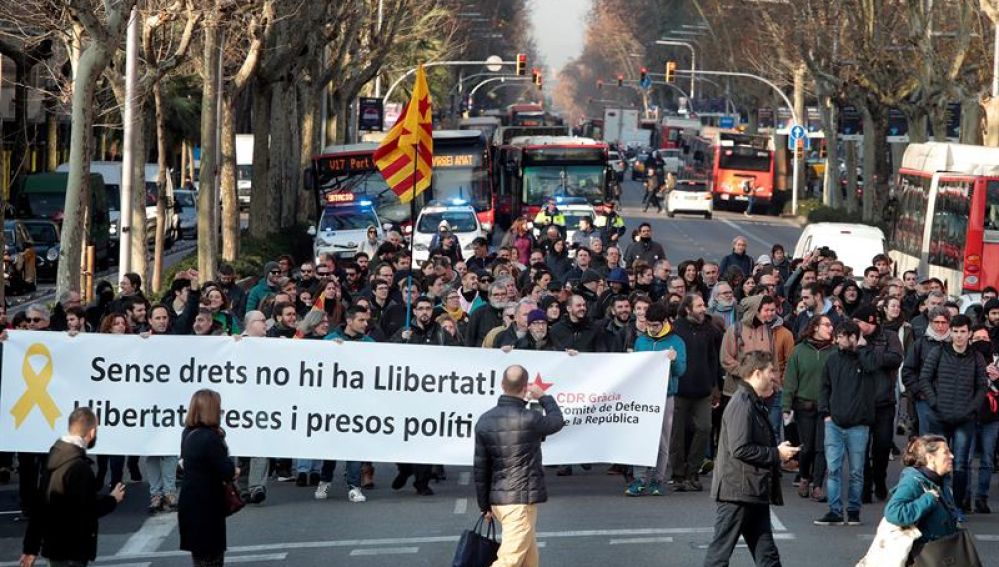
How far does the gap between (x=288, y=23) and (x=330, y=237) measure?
447cm

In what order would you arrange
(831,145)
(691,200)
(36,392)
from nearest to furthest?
(36,392) → (831,145) → (691,200)

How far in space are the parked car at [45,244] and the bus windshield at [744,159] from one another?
121 feet

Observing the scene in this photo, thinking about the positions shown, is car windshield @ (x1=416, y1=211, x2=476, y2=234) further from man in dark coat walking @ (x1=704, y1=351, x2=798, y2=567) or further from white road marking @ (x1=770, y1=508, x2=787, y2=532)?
man in dark coat walking @ (x1=704, y1=351, x2=798, y2=567)

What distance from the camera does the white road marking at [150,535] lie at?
13.8 m

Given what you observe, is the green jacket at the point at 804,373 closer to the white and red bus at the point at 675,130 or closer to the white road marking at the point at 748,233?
the white road marking at the point at 748,233

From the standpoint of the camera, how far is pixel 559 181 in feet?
183

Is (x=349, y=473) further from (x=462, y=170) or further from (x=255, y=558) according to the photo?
(x=462, y=170)

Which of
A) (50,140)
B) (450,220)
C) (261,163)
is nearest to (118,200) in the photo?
(261,163)

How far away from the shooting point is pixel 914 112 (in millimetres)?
53938

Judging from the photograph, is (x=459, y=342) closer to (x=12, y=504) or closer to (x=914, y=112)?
(x=12, y=504)

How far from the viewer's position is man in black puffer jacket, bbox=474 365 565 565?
11.2m

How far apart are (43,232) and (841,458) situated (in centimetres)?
3012

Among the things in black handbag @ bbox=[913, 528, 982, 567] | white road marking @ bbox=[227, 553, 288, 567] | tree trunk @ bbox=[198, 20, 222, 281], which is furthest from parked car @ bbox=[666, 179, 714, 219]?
black handbag @ bbox=[913, 528, 982, 567]

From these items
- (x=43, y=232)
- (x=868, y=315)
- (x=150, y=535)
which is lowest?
(x=43, y=232)
